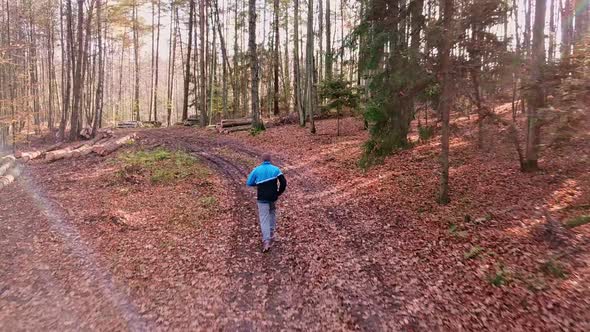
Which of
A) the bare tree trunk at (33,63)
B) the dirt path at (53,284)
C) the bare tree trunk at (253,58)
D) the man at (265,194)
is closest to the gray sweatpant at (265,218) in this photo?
the man at (265,194)

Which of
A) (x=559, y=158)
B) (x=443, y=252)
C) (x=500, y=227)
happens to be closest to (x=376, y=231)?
(x=443, y=252)

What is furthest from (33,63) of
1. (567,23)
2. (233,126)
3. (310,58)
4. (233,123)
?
(567,23)

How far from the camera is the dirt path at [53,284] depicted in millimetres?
5285

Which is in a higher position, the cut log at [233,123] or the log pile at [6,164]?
the cut log at [233,123]

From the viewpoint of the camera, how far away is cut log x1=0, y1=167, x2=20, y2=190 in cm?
1358

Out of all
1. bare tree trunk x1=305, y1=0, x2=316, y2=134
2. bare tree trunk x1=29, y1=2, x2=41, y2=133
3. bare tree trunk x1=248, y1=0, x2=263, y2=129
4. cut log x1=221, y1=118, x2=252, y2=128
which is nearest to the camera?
bare tree trunk x1=305, y1=0, x2=316, y2=134

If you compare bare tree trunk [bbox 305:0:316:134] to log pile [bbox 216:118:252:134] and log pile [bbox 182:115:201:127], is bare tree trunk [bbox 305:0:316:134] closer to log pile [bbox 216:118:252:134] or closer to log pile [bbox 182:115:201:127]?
log pile [bbox 216:118:252:134]

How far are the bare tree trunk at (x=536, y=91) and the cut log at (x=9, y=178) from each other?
17.1 m

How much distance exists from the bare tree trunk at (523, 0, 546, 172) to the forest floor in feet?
1.88

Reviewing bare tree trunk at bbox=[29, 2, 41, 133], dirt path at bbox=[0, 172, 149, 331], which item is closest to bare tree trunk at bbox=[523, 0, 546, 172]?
dirt path at bbox=[0, 172, 149, 331]

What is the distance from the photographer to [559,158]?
1096 cm

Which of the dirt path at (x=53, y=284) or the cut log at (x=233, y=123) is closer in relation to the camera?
the dirt path at (x=53, y=284)

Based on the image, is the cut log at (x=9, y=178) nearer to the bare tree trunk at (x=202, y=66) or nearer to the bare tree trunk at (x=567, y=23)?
the bare tree trunk at (x=202, y=66)

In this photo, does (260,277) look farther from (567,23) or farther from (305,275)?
(567,23)
